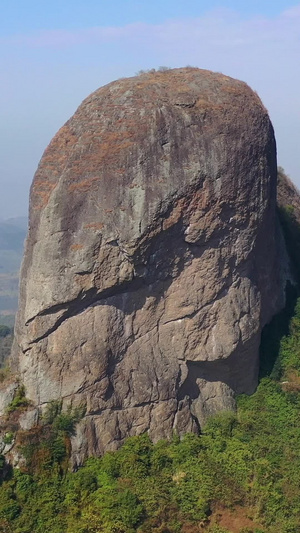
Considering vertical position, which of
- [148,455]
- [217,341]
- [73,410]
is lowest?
[148,455]

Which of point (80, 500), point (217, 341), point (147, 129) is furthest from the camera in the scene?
point (217, 341)

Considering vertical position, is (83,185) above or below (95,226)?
above

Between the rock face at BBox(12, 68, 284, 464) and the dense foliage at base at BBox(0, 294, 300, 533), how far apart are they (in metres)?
0.67

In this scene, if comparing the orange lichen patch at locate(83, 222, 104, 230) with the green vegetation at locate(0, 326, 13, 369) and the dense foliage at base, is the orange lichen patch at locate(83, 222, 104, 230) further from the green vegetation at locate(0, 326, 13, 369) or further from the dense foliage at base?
the green vegetation at locate(0, 326, 13, 369)

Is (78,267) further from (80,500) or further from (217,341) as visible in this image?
(80,500)

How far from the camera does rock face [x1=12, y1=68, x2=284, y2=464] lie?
18.7 m

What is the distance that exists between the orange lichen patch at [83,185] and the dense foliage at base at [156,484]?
20.3 feet

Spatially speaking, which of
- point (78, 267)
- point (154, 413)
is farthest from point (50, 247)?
point (154, 413)

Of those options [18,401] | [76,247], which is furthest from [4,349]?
[76,247]

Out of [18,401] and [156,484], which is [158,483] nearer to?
[156,484]

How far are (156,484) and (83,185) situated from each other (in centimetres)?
848

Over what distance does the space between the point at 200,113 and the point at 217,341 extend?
22.3 ft

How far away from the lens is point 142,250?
1877 centimetres

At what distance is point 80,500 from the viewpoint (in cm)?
1767
